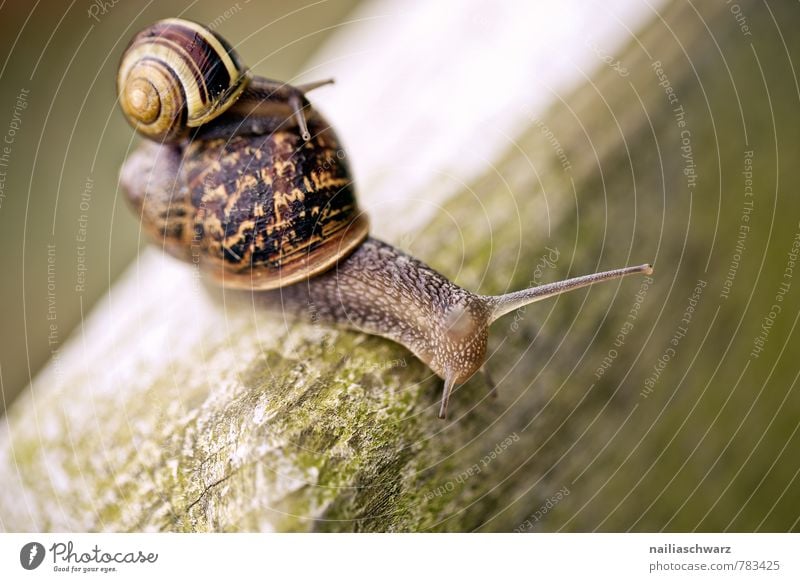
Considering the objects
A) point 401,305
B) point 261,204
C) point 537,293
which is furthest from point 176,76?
point 537,293

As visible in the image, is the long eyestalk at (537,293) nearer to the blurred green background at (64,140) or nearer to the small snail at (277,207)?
the small snail at (277,207)

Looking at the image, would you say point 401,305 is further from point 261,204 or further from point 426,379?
point 261,204

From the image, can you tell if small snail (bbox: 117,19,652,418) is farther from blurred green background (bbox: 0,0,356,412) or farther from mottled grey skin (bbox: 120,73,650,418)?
blurred green background (bbox: 0,0,356,412)

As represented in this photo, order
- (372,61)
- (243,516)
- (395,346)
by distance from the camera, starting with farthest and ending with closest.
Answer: (372,61), (395,346), (243,516)

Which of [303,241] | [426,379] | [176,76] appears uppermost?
[176,76]
